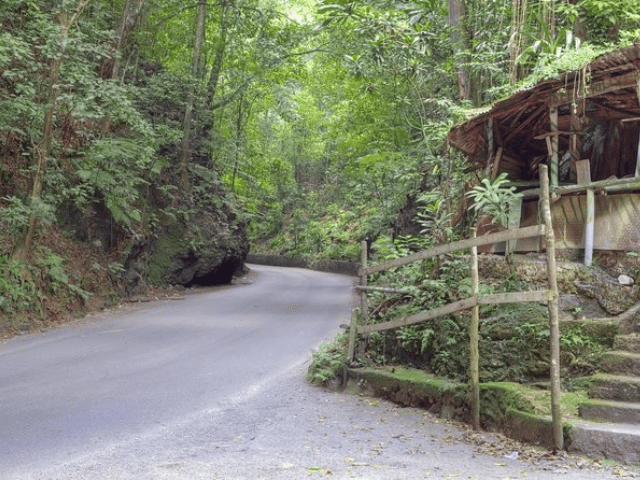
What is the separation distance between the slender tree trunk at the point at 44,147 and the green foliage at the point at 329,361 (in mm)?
7781

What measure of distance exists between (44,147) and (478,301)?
443 inches

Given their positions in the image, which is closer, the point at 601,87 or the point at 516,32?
the point at 601,87

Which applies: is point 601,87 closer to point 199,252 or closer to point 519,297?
point 519,297

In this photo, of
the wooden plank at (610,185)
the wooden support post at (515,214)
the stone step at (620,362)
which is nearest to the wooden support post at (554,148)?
the wooden plank at (610,185)

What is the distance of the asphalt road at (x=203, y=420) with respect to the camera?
213 inches

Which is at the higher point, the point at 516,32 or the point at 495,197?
the point at 516,32

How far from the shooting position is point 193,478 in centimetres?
516

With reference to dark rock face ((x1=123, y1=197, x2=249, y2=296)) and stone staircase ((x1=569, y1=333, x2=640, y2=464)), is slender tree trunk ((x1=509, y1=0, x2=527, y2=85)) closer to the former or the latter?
stone staircase ((x1=569, y1=333, x2=640, y2=464))

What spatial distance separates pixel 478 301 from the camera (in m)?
6.80

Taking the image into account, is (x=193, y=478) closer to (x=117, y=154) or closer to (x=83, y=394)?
(x=83, y=394)

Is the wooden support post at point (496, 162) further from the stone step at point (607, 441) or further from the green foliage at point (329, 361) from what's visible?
the stone step at point (607, 441)

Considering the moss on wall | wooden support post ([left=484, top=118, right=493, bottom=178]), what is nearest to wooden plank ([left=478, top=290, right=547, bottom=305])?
wooden support post ([left=484, top=118, right=493, bottom=178])

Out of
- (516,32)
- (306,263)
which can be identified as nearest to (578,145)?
(516,32)

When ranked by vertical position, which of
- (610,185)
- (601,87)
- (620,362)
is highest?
(601,87)
